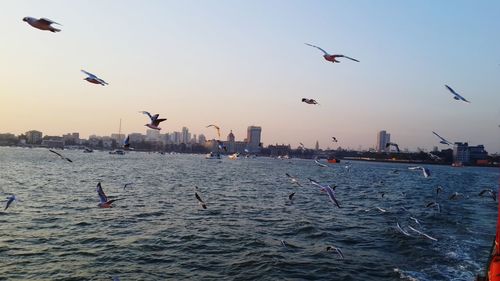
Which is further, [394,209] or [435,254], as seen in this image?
[394,209]

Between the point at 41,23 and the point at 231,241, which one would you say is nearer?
the point at 41,23

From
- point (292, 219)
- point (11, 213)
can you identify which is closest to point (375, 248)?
point (292, 219)

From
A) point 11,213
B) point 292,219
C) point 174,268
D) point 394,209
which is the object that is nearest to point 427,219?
point 394,209

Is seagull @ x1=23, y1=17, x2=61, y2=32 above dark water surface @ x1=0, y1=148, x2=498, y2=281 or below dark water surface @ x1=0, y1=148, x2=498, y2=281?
above

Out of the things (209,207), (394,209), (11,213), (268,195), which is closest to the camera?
(11,213)

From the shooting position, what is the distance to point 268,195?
39.8 m

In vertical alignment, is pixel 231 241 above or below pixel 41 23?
below

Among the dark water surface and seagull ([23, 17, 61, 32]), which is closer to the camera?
seagull ([23, 17, 61, 32])

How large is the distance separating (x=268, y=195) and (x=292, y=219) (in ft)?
44.9

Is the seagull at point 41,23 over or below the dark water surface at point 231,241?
over

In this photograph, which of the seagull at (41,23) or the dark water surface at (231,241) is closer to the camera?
the seagull at (41,23)

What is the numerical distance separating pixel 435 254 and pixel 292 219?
31.0 feet

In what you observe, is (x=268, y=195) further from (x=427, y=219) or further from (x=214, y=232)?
(x=214, y=232)

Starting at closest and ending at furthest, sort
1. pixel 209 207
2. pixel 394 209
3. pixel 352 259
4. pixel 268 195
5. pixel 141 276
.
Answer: pixel 141 276 → pixel 352 259 → pixel 209 207 → pixel 394 209 → pixel 268 195
